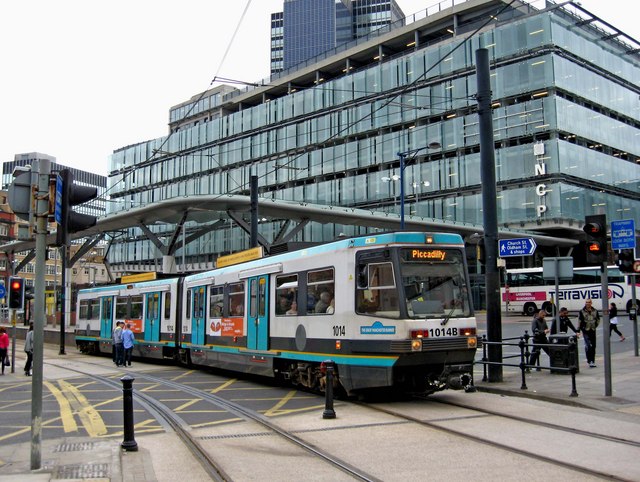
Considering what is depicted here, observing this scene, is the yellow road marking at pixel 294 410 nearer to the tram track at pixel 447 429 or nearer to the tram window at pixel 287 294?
the tram track at pixel 447 429

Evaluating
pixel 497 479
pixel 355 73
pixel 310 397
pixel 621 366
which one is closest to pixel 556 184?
pixel 355 73

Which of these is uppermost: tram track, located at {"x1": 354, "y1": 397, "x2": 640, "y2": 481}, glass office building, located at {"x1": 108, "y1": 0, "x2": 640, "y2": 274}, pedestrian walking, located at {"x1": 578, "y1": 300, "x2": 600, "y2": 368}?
glass office building, located at {"x1": 108, "y1": 0, "x2": 640, "y2": 274}

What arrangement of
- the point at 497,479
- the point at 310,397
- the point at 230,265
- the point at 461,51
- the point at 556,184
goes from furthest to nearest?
the point at 461,51 → the point at 556,184 → the point at 230,265 → the point at 310,397 → the point at 497,479

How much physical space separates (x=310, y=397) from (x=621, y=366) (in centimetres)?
867

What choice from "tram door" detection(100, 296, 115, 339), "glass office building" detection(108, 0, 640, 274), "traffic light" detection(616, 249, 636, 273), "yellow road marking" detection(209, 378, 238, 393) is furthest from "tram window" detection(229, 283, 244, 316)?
"glass office building" detection(108, 0, 640, 274)

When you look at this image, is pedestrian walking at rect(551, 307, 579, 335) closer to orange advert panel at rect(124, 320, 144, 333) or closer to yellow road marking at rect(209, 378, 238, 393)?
yellow road marking at rect(209, 378, 238, 393)

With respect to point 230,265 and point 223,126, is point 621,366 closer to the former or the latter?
point 230,265

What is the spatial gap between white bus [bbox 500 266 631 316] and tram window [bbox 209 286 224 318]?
90.5 ft

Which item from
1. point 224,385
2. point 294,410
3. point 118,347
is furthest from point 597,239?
point 118,347

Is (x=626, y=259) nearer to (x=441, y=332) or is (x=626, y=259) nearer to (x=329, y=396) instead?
(x=441, y=332)

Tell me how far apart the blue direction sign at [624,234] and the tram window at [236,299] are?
906cm

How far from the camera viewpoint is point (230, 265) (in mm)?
18031

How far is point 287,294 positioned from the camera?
1416cm

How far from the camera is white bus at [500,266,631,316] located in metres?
43.5
